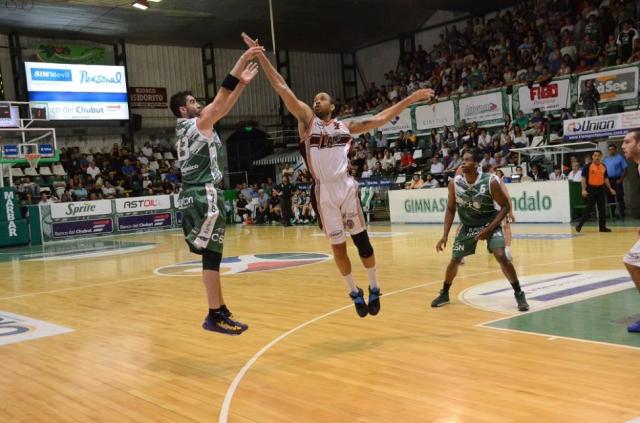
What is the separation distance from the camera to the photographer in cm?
1806

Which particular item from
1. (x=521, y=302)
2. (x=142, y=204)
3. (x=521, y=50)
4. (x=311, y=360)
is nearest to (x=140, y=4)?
(x=142, y=204)

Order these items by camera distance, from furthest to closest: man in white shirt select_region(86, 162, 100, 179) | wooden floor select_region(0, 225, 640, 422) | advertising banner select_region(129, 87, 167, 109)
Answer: advertising banner select_region(129, 87, 167, 109)
man in white shirt select_region(86, 162, 100, 179)
wooden floor select_region(0, 225, 640, 422)

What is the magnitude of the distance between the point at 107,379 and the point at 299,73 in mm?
30151

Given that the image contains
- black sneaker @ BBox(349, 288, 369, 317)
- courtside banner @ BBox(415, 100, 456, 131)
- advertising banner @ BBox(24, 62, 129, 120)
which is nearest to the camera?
black sneaker @ BBox(349, 288, 369, 317)

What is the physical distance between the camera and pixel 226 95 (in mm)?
5234

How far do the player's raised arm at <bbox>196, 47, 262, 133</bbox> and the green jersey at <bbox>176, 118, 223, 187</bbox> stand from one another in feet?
0.37

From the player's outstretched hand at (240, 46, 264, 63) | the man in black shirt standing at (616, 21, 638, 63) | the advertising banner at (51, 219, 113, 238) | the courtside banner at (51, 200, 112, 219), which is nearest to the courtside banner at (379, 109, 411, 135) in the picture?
the man in black shirt standing at (616, 21, 638, 63)

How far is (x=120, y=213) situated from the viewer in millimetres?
23969

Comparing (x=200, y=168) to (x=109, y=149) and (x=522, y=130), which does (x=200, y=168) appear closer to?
(x=522, y=130)

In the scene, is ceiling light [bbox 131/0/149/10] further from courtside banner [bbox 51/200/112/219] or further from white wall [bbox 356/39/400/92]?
white wall [bbox 356/39/400/92]

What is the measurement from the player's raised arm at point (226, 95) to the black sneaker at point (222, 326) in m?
1.51

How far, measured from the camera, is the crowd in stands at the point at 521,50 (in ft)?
65.5

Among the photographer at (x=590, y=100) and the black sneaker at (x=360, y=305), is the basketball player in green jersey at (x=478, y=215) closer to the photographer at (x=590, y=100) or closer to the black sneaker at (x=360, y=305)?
the black sneaker at (x=360, y=305)

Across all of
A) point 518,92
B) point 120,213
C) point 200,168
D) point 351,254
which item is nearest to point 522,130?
point 518,92
